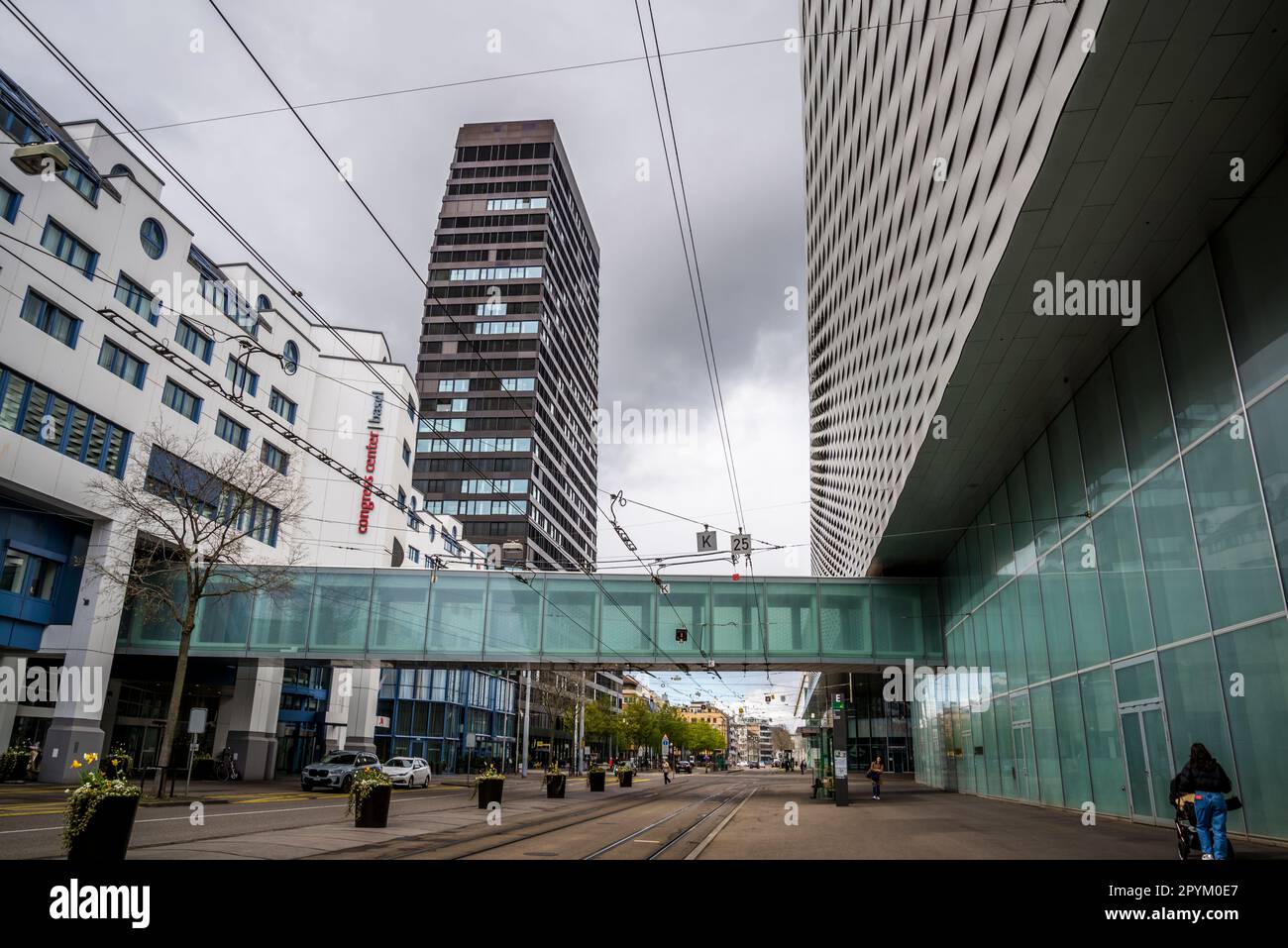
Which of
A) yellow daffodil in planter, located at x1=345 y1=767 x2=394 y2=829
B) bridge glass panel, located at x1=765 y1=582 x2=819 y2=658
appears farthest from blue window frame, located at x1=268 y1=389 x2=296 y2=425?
yellow daffodil in planter, located at x1=345 y1=767 x2=394 y2=829

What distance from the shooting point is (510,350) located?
113438 mm

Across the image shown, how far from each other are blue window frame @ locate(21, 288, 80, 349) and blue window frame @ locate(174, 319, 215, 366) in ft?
18.7

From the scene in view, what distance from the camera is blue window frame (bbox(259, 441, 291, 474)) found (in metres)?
43.4

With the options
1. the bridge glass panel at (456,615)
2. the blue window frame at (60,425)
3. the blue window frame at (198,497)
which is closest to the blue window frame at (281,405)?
the blue window frame at (198,497)

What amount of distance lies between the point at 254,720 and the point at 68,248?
80.8 ft

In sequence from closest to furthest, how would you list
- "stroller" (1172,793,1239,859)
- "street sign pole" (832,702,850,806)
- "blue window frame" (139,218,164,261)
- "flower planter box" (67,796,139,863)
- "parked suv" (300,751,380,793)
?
"flower planter box" (67,796,139,863) → "stroller" (1172,793,1239,859) → "street sign pole" (832,702,850,806) → "parked suv" (300,751,380,793) → "blue window frame" (139,218,164,261)

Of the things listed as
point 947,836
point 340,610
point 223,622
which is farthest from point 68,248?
point 947,836

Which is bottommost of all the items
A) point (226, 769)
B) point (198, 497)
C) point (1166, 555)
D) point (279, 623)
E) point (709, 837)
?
point (226, 769)

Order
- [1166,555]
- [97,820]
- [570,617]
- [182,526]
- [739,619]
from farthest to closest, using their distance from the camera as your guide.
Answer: [570,617], [739,619], [182,526], [1166,555], [97,820]

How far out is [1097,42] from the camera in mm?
10016

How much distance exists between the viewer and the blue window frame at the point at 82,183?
30.1 metres

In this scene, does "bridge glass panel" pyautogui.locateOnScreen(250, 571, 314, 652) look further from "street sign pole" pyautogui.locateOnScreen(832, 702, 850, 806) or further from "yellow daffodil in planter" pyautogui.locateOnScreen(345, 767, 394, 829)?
"street sign pole" pyautogui.locateOnScreen(832, 702, 850, 806)

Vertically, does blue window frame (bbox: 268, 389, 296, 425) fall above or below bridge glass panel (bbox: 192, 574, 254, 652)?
above

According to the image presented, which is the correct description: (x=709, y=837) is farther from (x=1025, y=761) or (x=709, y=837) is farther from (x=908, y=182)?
(x=908, y=182)
